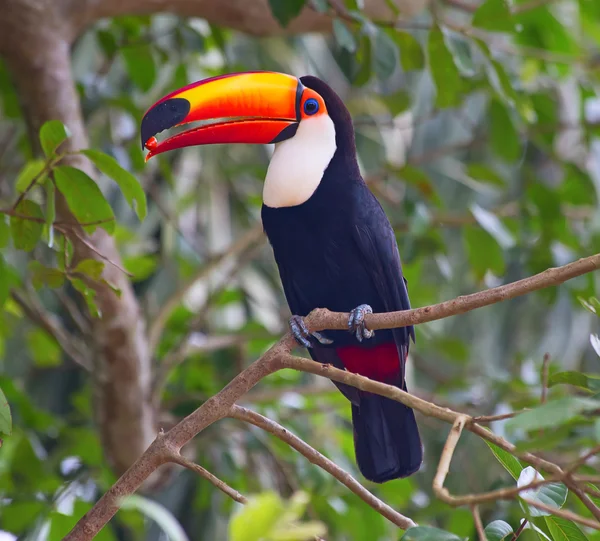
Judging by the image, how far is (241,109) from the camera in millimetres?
2582

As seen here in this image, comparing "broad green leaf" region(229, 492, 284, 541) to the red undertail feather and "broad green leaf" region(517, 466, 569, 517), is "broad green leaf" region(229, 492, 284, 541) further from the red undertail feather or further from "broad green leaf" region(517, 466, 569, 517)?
the red undertail feather

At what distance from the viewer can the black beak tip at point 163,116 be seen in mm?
2264

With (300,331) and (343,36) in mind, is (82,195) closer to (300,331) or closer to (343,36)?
(300,331)

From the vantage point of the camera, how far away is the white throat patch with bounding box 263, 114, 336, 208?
2.57 meters

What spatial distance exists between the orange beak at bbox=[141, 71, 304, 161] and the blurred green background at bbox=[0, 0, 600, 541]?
197mm

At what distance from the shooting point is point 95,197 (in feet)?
6.95

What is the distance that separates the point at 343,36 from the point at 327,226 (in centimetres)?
53

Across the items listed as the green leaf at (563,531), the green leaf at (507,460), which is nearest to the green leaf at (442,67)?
the green leaf at (507,460)

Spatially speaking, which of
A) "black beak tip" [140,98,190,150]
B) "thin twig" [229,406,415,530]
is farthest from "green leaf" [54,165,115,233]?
"thin twig" [229,406,415,530]

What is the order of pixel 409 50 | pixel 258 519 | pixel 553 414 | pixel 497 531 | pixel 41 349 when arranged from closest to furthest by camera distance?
pixel 258 519, pixel 553 414, pixel 497 531, pixel 409 50, pixel 41 349

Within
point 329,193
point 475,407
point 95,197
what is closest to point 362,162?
point 475,407

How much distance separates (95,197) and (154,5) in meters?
1.08

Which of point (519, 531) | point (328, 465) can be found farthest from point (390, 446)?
point (519, 531)

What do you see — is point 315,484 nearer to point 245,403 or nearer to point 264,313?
point 245,403
